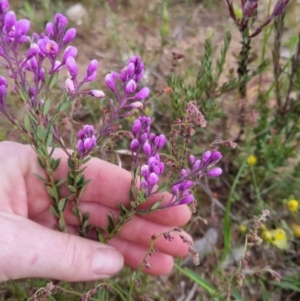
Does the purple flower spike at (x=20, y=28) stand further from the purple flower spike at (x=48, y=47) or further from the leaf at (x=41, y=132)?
the leaf at (x=41, y=132)

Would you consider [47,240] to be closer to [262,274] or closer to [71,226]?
[71,226]

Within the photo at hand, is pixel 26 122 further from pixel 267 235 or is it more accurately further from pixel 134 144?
pixel 267 235

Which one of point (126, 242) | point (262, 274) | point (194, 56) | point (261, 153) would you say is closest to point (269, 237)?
point (262, 274)

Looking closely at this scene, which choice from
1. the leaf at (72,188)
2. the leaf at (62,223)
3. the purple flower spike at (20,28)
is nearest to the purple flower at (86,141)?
the leaf at (72,188)

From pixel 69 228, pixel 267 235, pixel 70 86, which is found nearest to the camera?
pixel 70 86

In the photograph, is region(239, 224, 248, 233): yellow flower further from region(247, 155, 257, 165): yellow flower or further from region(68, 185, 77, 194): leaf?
region(68, 185, 77, 194): leaf

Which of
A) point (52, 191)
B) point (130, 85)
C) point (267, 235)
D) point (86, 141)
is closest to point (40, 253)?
point (52, 191)
